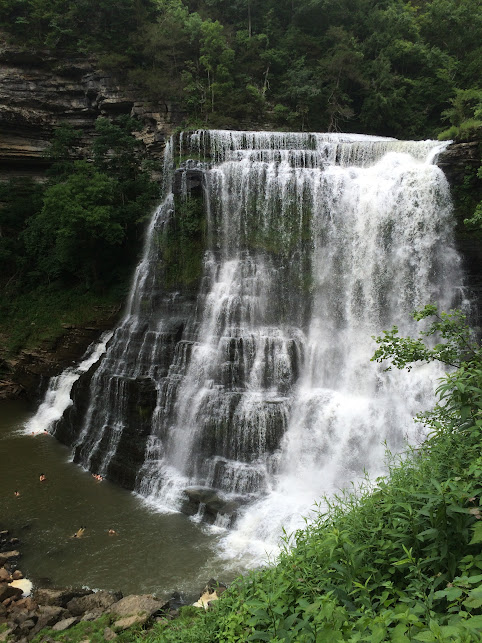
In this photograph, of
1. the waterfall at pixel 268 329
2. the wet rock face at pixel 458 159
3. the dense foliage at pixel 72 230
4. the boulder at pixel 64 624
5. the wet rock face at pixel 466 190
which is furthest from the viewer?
the dense foliage at pixel 72 230

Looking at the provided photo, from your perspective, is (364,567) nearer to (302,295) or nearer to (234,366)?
(234,366)

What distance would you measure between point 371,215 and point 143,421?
10836mm

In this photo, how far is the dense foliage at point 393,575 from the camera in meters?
2.54

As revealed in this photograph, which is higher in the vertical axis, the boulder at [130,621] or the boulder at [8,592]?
the boulder at [130,621]

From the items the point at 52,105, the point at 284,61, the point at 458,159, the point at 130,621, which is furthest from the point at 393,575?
the point at 284,61

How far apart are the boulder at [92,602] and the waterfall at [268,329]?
10.1 feet

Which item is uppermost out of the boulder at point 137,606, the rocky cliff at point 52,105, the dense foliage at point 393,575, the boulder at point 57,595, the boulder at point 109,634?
the rocky cliff at point 52,105

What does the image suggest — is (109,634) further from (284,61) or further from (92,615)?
(284,61)

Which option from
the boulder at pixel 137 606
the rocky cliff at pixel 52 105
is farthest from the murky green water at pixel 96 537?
the rocky cliff at pixel 52 105

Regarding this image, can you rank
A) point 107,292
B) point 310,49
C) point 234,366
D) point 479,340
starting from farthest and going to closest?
point 310,49
point 107,292
point 234,366
point 479,340

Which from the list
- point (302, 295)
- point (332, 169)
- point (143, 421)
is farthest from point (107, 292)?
point (332, 169)

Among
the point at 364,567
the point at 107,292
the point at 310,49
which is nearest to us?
the point at 364,567

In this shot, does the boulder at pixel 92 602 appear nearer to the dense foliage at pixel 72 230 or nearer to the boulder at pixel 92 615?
the boulder at pixel 92 615

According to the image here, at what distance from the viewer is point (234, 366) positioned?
1351 centimetres
